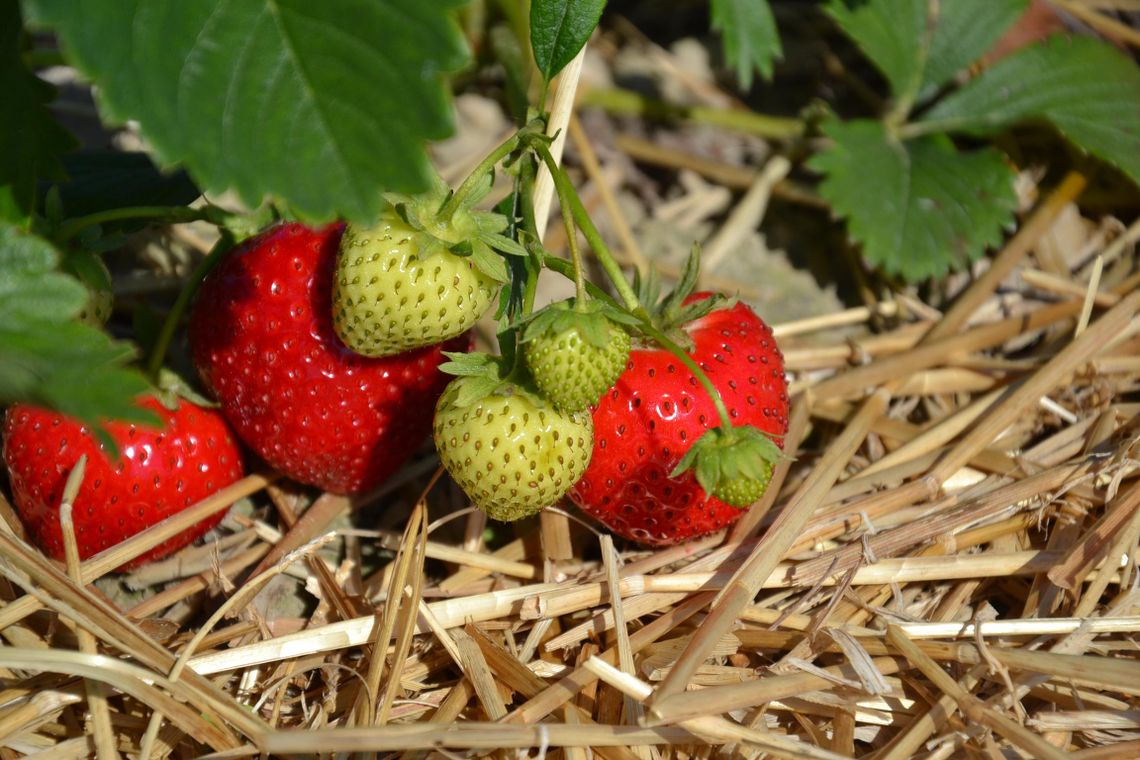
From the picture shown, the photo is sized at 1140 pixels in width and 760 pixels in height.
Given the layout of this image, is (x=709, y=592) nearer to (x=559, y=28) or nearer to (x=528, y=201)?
(x=528, y=201)

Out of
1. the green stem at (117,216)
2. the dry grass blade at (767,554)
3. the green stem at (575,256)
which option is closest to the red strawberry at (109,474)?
the green stem at (117,216)

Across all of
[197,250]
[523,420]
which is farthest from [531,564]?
[197,250]

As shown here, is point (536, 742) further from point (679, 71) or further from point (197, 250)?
point (679, 71)

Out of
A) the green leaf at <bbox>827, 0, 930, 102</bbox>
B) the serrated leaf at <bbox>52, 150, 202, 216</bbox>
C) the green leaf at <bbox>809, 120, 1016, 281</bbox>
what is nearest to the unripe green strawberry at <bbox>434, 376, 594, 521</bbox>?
the serrated leaf at <bbox>52, 150, 202, 216</bbox>

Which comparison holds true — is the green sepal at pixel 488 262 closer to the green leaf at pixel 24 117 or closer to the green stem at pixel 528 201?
the green stem at pixel 528 201

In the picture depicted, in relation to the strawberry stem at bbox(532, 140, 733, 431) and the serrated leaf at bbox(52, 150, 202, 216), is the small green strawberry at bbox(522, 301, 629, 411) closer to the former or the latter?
the strawberry stem at bbox(532, 140, 733, 431)

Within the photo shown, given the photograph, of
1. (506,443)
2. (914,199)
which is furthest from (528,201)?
(914,199)
